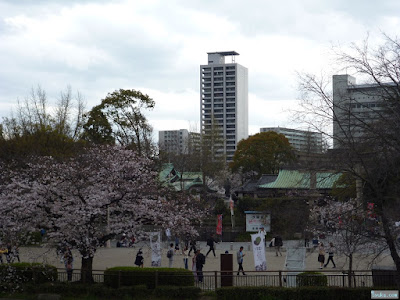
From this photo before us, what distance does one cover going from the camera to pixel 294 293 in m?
16.1

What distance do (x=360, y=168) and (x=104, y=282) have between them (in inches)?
382

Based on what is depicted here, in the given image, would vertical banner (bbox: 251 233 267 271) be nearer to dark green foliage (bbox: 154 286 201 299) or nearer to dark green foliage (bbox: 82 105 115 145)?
dark green foliage (bbox: 154 286 201 299)

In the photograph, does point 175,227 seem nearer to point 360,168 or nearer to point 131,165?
point 131,165

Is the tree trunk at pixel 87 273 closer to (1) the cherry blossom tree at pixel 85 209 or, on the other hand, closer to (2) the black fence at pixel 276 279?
(1) the cherry blossom tree at pixel 85 209

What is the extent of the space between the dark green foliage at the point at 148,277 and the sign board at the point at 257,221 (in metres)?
20.3

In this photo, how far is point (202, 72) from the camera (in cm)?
12369

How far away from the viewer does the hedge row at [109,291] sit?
56.2ft

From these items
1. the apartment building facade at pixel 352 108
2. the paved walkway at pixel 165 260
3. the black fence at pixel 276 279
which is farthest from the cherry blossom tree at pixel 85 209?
the apartment building facade at pixel 352 108

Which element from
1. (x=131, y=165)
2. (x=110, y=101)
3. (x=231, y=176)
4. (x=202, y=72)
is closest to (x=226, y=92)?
(x=202, y=72)

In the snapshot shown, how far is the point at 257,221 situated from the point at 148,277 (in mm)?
21022

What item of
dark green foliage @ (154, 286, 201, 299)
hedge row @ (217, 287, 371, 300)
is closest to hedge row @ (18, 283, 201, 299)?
dark green foliage @ (154, 286, 201, 299)

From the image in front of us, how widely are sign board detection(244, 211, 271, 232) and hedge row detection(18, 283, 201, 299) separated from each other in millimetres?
20887

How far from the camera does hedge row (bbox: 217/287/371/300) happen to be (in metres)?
15.6

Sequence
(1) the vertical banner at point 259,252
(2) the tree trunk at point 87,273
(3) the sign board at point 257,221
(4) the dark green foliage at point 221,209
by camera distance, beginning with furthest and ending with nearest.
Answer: (4) the dark green foliage at point 221,209 → (3) the sign board at point 257,221 → (1) the vertical banner at point 259,252 → (2) the tree trunk at point 87,273
